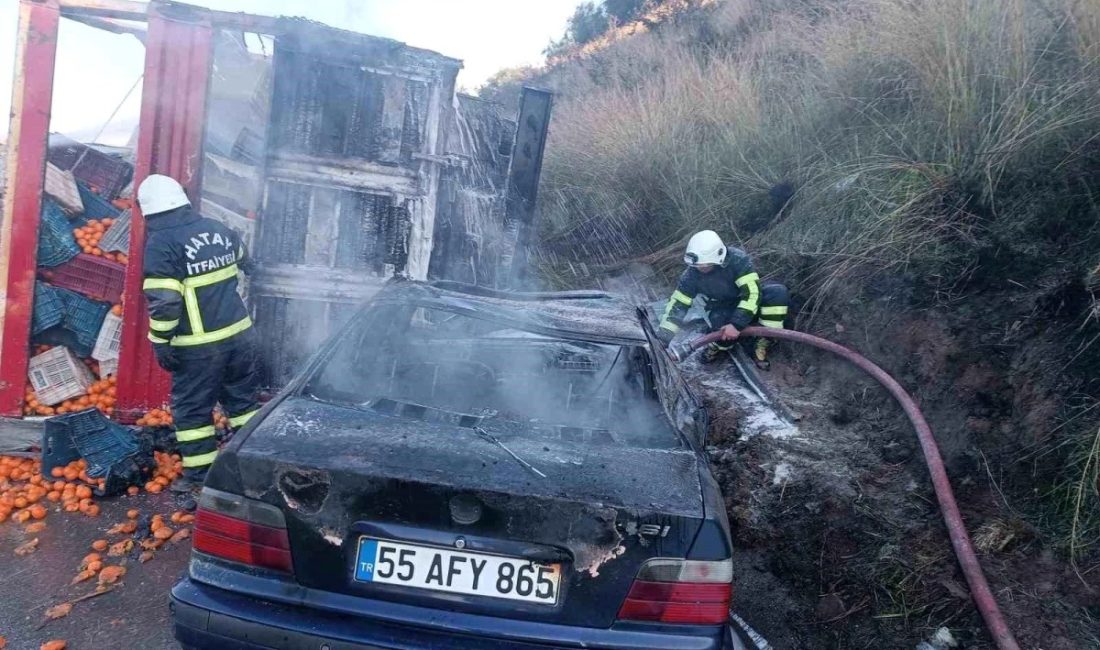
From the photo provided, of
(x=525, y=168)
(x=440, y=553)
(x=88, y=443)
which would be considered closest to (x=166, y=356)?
(x=88, y=443)

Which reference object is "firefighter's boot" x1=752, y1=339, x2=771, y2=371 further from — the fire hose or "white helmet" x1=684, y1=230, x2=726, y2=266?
"white helmet" x1=684, y1=230, x2=726, y2=266

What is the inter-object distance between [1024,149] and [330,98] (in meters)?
4.75

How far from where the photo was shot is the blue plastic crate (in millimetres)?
4348

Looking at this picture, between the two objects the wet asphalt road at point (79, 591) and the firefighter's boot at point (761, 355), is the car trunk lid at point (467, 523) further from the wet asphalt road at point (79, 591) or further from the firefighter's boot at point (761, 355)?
the firefighter's boot at point (761, 355)

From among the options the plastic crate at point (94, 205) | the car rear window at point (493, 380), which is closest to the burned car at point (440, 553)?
the car rear window at point (493, 380)

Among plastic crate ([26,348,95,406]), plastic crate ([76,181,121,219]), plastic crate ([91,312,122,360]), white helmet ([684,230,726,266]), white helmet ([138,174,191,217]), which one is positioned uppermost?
white helmet ([684,230,726,266])

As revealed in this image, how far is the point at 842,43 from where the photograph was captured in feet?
21.0

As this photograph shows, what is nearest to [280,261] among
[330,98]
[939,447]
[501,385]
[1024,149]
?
[330,98]

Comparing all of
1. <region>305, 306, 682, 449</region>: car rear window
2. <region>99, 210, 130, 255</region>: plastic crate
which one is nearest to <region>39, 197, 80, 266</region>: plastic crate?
<region>99, 210, 130, 255</region>: plastic crate

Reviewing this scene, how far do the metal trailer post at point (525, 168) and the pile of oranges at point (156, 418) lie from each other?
281 cm

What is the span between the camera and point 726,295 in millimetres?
5766

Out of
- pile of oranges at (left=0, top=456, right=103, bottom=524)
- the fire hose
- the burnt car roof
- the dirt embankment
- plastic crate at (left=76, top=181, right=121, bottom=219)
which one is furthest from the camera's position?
plastic crate at (left=76, top=181, right=121, bottom=219)

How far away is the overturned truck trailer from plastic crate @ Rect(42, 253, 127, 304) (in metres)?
0.20

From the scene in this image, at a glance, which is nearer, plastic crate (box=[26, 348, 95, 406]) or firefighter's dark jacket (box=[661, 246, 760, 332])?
plastic crate (box=[26, 348, 95, 406])
